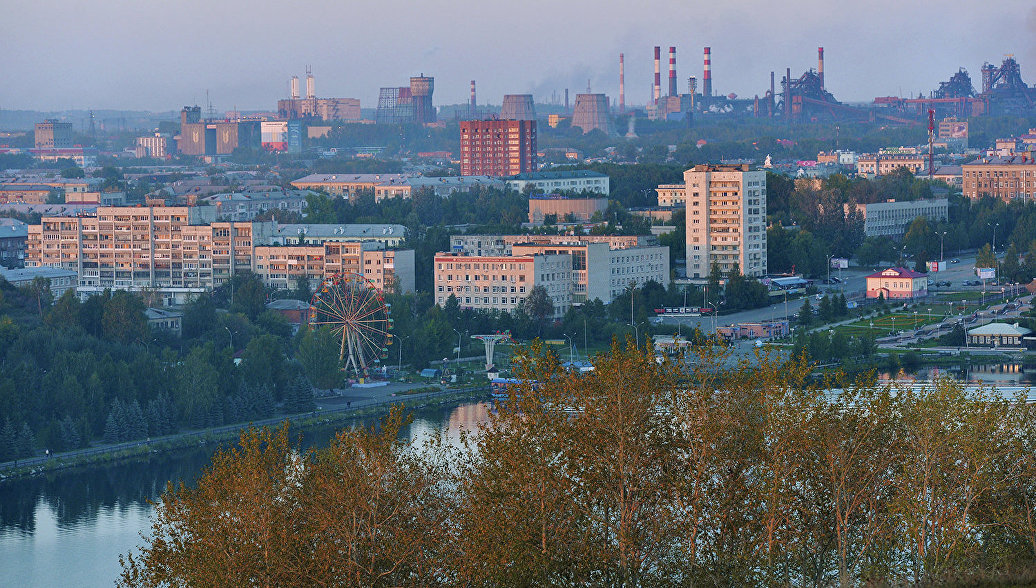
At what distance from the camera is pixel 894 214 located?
1232 inches

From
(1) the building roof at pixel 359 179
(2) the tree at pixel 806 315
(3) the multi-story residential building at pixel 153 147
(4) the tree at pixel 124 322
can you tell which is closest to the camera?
(4) the tree at pixel 124 322

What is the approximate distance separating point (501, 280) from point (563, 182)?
51.1ft

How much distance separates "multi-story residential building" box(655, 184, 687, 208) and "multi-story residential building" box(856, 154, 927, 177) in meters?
13.6

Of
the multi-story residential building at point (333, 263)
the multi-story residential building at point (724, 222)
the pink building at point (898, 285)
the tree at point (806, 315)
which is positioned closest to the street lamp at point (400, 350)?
the multi-story residential building at point (333, 263)

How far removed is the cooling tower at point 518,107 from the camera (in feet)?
226

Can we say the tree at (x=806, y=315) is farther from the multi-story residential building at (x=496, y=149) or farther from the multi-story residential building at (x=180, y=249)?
the multi-story residential building at (x=496, y=149)

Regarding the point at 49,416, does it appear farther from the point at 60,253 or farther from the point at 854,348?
the point at 60,253

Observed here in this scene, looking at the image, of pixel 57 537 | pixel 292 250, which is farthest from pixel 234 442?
pixel 292 250

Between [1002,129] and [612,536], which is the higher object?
[1002,129]

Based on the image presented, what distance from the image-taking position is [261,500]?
768 cm

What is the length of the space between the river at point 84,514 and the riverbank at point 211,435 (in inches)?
4.8

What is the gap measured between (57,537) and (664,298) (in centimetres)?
1108

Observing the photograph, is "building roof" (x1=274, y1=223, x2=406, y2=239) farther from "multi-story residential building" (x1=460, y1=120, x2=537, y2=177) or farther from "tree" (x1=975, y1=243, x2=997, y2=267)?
"multi-story residential building" (x1=460, y1=120, x2=537, y2=177)

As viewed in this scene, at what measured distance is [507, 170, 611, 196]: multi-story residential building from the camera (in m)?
35.8
